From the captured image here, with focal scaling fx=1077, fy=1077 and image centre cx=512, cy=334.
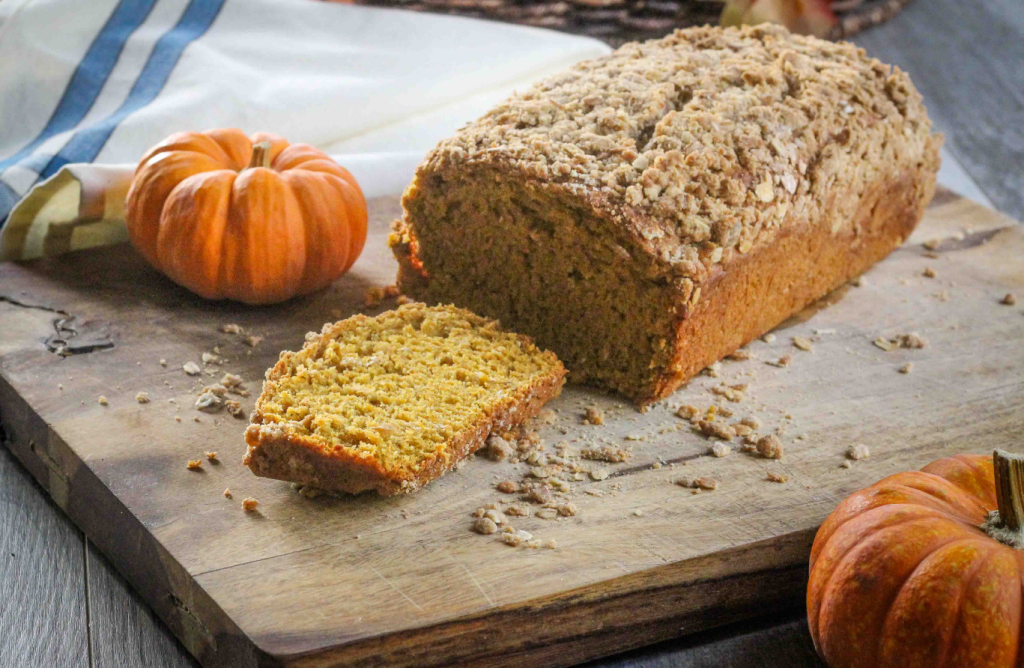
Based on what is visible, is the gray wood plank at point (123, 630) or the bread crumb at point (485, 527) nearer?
the gray wood plank at point (123, 630)

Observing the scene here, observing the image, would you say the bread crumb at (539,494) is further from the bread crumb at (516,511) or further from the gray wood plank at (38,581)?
the gray wood plank at (38,581)

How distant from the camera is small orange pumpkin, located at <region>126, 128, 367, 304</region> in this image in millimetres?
3201

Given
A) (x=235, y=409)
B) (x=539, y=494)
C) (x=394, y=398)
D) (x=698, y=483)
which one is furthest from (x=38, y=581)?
(x=698, y=483)

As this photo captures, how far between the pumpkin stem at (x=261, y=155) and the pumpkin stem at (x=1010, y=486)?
2.25 meters

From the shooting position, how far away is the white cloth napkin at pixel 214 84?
3586 millimetres

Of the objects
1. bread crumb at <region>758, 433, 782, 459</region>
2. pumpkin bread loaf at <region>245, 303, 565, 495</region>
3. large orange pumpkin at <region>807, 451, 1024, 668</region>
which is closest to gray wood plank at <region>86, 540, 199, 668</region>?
pumpkin bread loaf at <region>245, 303, 565, 495</region>

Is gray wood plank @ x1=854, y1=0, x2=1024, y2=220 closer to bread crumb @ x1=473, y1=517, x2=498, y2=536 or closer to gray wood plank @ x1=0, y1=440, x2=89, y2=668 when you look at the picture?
bread crumb @ x1=473, y1=517, x2=498, y2=536

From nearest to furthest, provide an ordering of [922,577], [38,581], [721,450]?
[922,577], [38,581], [721,450]

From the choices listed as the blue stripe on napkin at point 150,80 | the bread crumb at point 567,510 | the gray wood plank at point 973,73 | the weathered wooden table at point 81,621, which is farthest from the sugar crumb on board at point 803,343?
the blue stripe on napkin at point 150,80

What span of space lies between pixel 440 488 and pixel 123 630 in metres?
0.75

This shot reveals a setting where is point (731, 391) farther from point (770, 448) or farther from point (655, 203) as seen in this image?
point (655, 203)

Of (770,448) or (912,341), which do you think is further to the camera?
(912,341)

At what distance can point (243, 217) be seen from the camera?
126 inches

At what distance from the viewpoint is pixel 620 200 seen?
2.82m
